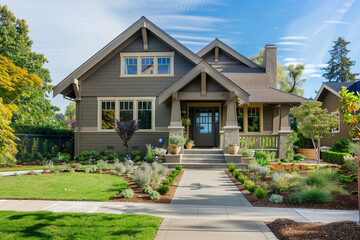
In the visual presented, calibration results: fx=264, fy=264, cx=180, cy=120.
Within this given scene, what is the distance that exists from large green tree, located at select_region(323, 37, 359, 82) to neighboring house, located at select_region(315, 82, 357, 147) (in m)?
23.8

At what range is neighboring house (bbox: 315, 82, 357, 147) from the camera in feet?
62.0

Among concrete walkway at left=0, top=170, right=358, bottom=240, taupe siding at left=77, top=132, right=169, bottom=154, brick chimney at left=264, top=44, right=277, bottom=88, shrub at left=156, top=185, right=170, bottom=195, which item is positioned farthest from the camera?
brick chimney at left=264, top=44, right=277, bottom=88

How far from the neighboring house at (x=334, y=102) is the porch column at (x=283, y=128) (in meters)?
6.20

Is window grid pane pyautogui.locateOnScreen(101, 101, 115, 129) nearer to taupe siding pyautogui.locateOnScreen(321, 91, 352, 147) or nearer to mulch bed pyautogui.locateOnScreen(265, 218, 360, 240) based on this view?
mulch bed pyautogui.locateOnScreen(265, 218, 360, 240)

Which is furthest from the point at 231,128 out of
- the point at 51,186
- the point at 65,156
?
the point at 65,156

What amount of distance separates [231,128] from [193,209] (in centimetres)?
725

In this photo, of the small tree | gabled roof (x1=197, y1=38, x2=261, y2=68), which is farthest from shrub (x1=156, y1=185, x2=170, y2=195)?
gabled roof (x1=197, y1=38, x2=261, y2=68)

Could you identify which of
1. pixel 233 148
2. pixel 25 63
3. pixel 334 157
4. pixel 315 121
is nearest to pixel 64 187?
pixel 233 148

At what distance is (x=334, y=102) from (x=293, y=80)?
68.6 feet

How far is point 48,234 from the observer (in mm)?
4277

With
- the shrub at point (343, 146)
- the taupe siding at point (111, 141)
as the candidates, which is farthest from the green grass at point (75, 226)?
the shrub at point (343, 146)

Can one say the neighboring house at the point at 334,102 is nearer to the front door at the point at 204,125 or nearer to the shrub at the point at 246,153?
the front door at the point at 204,125

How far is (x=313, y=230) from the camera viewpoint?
426 centimetres

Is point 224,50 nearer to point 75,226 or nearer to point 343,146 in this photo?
point 343,146
